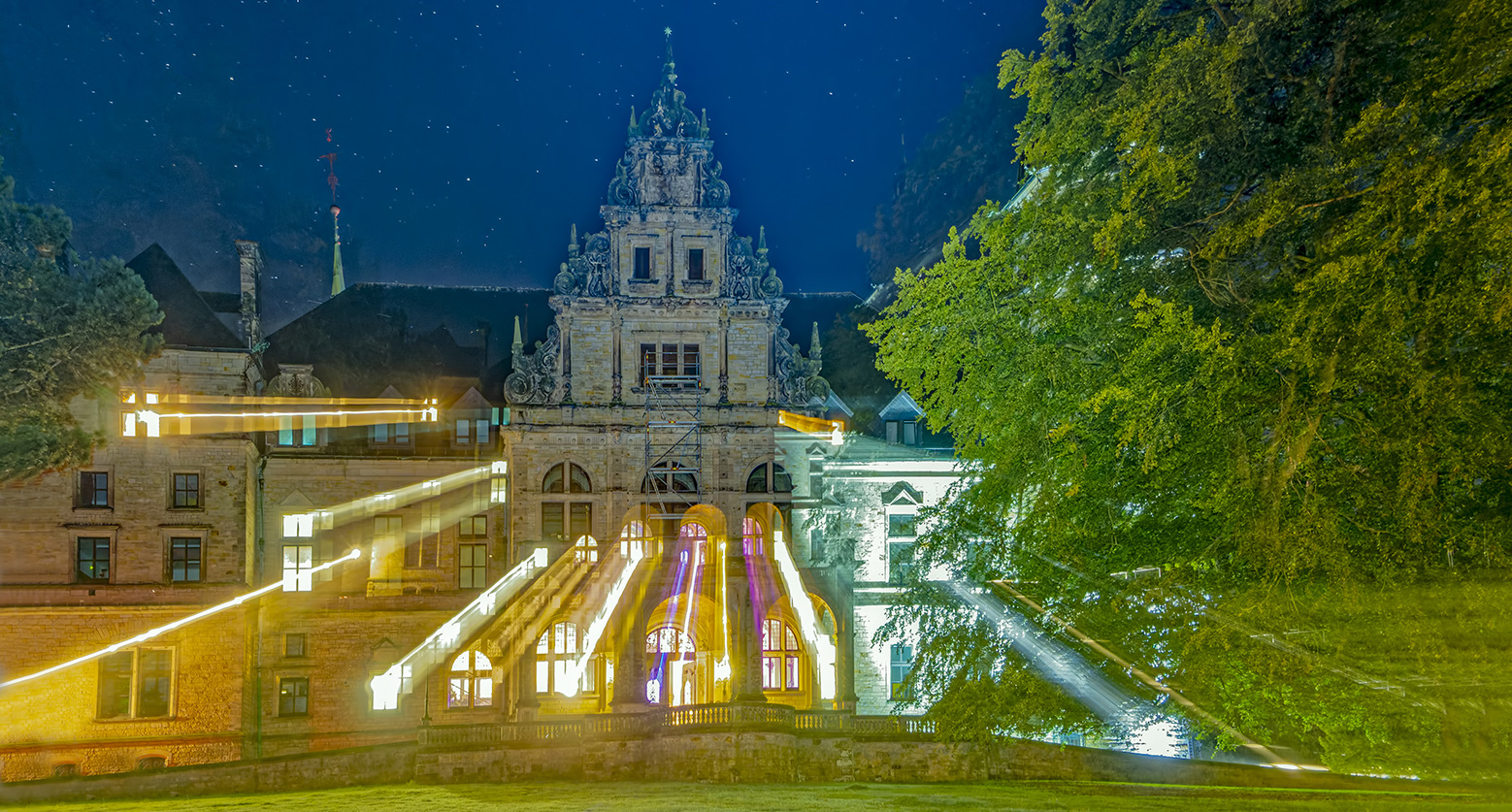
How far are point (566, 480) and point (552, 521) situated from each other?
1362 mm

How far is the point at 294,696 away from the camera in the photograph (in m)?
27.4

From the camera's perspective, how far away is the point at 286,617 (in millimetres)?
27516

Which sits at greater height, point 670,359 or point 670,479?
point 670,359

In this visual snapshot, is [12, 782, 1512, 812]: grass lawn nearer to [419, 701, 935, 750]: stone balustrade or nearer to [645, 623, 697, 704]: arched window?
[419, 701, 935, 750]: stone balustrade

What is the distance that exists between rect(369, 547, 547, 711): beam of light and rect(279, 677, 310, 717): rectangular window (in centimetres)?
210

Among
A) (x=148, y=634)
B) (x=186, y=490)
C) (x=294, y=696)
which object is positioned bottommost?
(x=294, y=696)

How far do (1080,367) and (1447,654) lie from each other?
499cm

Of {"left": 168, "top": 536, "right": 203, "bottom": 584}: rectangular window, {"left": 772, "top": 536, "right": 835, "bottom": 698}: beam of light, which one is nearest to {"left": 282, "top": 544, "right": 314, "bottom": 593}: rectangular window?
{"left": 168, "top": 536, "right": 203, "bottom": 584}: rectangular window

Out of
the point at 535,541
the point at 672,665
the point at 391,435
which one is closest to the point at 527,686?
the point at 535,541

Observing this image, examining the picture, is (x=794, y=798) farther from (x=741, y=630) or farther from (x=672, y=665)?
(x=672, y=665)

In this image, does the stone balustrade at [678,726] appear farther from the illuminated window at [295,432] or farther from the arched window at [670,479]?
the illuminated window at [295,432]

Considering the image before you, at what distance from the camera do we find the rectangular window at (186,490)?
2714 cm

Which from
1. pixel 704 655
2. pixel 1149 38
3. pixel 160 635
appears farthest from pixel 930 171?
pixel 160 635

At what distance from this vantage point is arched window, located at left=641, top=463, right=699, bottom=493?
87.6 feet
